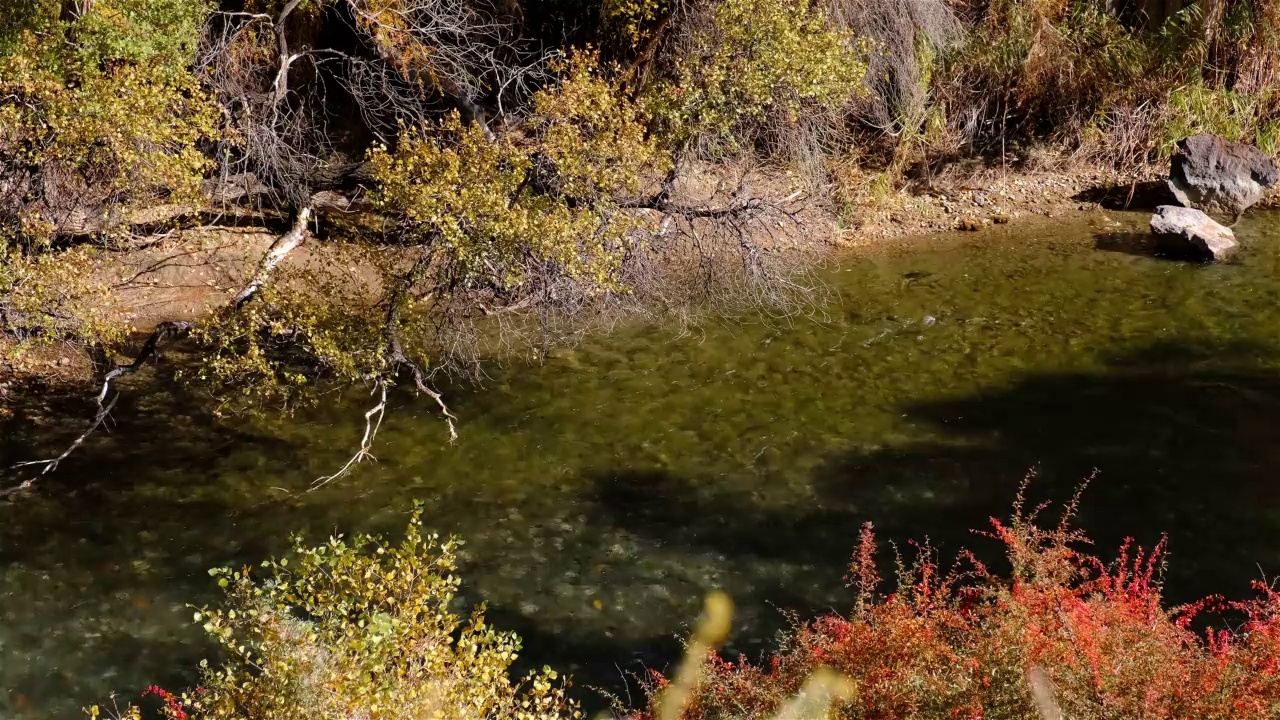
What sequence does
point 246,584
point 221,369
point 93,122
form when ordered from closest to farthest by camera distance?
point 246,584
point 221,369
point 93,122

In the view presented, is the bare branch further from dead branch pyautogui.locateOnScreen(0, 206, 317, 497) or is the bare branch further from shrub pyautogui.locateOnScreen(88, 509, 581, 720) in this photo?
shrub pyautogui.locateOnScreen(88, 509, 581, 720)

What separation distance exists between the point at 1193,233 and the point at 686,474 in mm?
10788

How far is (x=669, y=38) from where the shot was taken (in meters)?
18.3

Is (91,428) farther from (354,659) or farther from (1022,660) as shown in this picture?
(1022,660)

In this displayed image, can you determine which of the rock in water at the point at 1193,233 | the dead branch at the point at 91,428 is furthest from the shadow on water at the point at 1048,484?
the dead branch at the point at 91,428

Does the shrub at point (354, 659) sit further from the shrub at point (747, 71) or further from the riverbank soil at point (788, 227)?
the shrub at point (747, 71)

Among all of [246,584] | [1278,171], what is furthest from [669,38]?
[246,584]

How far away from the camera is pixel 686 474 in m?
12.3

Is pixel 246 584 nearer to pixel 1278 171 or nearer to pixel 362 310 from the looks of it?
pixel 362 310

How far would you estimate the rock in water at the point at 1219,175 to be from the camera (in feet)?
66.5

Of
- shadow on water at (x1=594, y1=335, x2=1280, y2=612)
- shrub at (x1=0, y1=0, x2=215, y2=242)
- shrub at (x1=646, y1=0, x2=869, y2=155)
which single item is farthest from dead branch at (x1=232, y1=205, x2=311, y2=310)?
shrub at (x1=646, y1=0, x2=869, y2=155)

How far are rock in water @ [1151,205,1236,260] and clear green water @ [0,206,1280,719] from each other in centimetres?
182

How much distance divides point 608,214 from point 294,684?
26.7 ft

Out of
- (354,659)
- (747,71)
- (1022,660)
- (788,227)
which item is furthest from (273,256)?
(1022,660)
